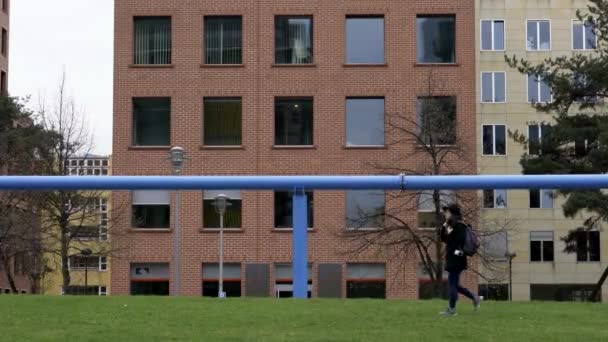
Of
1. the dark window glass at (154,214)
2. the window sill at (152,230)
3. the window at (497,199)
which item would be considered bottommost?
the window sill at (152,230)

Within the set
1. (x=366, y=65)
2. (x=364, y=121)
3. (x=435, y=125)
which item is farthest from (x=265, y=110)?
(x=435, y=125)

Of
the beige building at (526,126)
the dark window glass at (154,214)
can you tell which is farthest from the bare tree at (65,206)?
the beige building at (526,126)

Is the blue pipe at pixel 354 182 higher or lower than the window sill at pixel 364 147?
lower

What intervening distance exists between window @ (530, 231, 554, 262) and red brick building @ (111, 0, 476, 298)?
61.5ft

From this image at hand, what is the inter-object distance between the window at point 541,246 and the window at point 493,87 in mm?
10034

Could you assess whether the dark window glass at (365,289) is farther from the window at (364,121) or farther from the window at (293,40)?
the window at (293,40)

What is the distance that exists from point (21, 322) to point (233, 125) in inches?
1585

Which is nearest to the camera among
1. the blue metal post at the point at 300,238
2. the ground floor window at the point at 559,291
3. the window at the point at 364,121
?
the blue metal post at the point at 300,238

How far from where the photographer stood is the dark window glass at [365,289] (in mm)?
50844

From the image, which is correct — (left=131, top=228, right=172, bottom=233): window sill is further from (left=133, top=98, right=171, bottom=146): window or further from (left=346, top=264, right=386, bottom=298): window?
(left=346, top=264, right=386, bottom=298): window

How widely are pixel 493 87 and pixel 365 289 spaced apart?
24.4m

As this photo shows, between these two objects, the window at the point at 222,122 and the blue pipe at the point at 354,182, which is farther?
the window at the point at 222,122

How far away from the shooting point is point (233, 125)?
5253 cm

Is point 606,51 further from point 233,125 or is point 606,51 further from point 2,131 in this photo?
point 2,131
